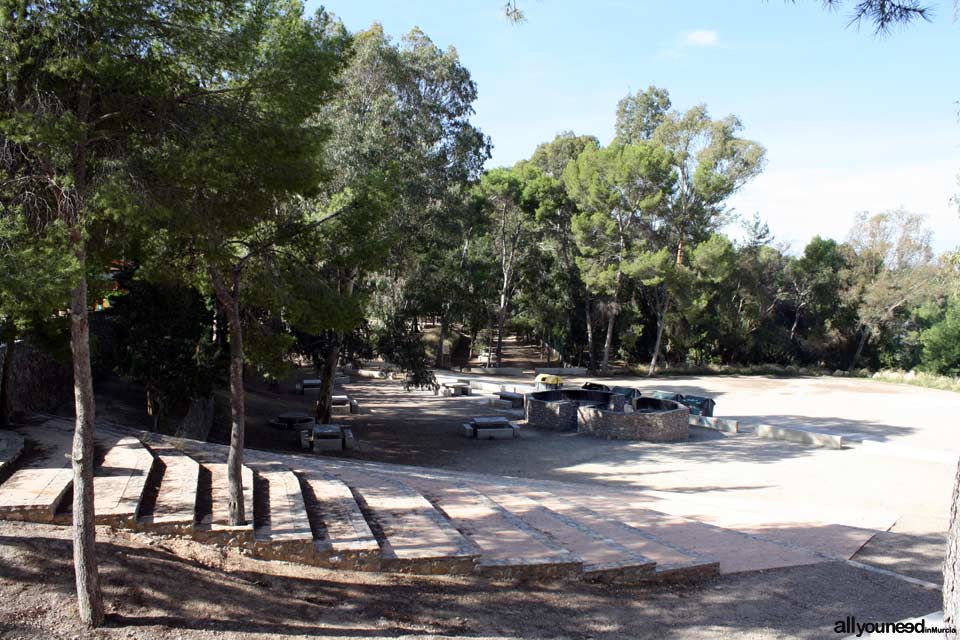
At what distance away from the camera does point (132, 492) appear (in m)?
6.11

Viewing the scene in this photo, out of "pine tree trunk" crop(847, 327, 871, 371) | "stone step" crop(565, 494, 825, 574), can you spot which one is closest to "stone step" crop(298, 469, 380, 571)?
"stone step" crop(565, 494, 825, 574)

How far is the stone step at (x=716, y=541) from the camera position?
7.09 m

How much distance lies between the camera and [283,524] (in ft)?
20.0

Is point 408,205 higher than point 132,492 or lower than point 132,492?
higher

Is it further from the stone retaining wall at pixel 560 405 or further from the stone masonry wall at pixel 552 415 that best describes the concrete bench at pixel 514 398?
the stone masonry wall at pixel 552 415

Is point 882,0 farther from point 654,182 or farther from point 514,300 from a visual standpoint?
point 514,300

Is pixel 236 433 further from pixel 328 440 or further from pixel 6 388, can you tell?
pixel 328 440

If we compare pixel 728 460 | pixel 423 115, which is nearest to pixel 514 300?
pixel 423 115

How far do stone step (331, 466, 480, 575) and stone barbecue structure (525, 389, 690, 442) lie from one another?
10.4m

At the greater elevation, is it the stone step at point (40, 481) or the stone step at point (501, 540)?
the stone step at point (40, 481)

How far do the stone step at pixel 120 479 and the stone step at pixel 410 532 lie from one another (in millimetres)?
2102

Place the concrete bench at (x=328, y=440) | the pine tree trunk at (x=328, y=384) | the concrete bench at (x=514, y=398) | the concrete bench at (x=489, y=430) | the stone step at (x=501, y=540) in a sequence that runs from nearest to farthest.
Answer: the stone step at (x=501, y=540), the concrete bench at (x=328, y=440), the pine tree trunk at (x=328, y=384), the concrete bench at (x=489, y=430), the concrete bench at (x=514, y=398)

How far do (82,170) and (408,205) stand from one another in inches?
578

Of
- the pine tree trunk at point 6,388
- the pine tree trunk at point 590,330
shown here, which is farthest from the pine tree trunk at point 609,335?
the pine tree trunk at point 6,388
